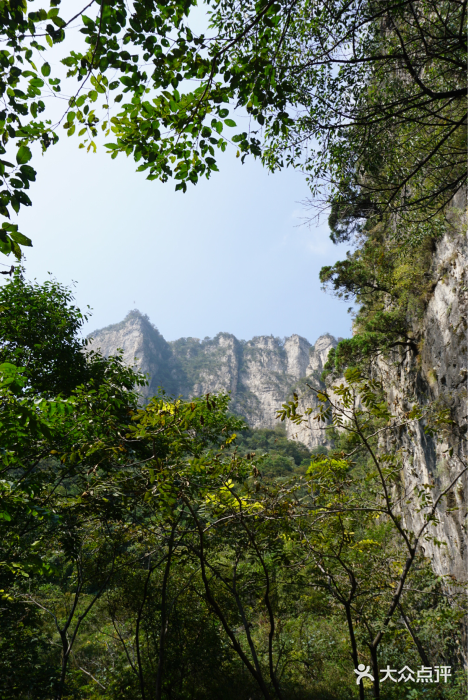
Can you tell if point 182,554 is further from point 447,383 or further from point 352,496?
point 447,383

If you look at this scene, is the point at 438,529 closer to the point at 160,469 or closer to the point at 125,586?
the point at 125,586

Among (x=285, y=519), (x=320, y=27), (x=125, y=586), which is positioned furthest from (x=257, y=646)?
(x=320, y=27)

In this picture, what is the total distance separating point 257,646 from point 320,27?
9482 millimetres

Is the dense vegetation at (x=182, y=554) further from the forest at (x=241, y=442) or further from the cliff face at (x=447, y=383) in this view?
the cliff face at (x=447, y=383)

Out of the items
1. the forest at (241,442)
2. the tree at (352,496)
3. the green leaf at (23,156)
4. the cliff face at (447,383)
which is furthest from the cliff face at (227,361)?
the green leaf at (23,156)

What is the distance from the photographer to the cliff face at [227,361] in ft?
252

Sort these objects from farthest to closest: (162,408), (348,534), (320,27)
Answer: (320,27)
(348,534)
(162,408)

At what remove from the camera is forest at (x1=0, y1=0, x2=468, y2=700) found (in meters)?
1.68

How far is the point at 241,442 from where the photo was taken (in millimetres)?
4426

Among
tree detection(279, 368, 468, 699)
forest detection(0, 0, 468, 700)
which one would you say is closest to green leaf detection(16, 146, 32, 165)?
forest detection(0, 0, 468, 700)

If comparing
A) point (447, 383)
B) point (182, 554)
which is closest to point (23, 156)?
point (182, 554)

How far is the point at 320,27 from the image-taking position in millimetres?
2957

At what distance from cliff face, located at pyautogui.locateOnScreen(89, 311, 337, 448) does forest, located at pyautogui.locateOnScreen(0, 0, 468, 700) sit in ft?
215

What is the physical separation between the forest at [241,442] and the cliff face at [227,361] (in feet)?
215
